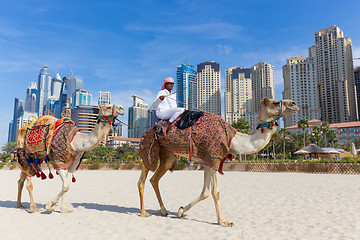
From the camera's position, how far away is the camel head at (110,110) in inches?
244

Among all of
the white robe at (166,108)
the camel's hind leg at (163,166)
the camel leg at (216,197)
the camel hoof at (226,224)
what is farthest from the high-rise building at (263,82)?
the camel hoof at (226,224)

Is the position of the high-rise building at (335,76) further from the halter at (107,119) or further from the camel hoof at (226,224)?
the halter at (107,119)

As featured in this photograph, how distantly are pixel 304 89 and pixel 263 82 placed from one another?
24427mm

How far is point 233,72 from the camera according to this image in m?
145

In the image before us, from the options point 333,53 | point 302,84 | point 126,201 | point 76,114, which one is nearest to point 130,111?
point 76,114

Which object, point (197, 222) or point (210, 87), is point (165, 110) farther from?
point (210, 87)

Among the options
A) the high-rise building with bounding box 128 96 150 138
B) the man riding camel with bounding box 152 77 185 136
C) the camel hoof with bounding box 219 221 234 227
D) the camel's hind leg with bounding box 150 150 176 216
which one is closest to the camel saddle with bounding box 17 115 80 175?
the camel's hind leg with bounding box 150 150 176 216

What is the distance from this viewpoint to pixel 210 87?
135500 millimetres

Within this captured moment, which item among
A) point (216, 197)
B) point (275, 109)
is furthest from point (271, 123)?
point (216, 197)

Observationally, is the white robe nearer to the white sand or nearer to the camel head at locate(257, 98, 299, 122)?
the camel head at locate(257, 98, 299, 122)

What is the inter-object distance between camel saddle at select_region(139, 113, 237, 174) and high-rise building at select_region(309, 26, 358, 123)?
129292 millimetres

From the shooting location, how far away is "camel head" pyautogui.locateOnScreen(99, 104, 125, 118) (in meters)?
6.20

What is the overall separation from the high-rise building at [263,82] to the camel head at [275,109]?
136 meters

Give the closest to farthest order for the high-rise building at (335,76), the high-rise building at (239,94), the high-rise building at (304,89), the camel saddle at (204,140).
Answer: the camel saddle at (204,140), the high-rise building at (335,76), the high-rise building at (304,89), the high-rise building at (239,94)
